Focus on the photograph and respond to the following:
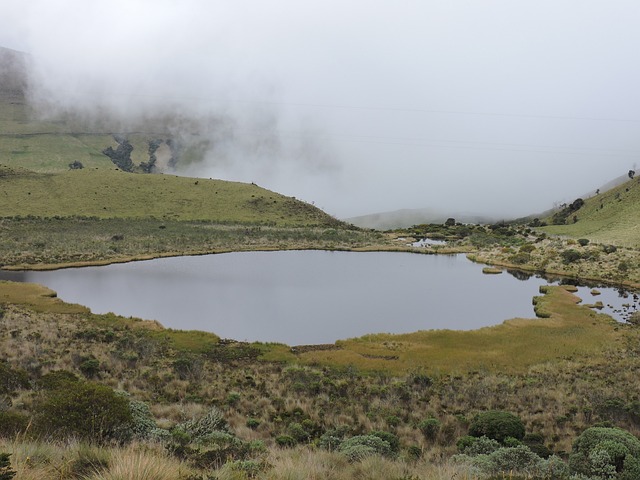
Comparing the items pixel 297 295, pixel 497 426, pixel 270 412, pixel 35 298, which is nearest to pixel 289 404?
pixel 270 412

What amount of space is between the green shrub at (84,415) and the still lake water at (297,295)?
2400cm

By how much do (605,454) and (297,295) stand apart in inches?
1596

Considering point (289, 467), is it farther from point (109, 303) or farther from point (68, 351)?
point (109, 303)

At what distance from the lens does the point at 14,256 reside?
69938 millimetres

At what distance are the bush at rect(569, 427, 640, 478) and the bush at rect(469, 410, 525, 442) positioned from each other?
3685 millimetres

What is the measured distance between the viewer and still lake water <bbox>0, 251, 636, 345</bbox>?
1657 inches

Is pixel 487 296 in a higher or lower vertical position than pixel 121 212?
lower

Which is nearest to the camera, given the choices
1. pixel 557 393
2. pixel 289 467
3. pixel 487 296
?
pixel 289 467

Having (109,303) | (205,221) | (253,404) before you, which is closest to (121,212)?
(205,221)

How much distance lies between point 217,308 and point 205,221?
278 feet

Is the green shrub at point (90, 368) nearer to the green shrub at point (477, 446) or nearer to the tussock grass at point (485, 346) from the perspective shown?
the tussock grass at point (485, 346)

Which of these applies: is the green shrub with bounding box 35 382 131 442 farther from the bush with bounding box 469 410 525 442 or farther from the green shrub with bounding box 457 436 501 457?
the bush with bounding box 469 410 525 442

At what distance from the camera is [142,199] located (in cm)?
14000

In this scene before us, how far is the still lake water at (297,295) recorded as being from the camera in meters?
42.1
